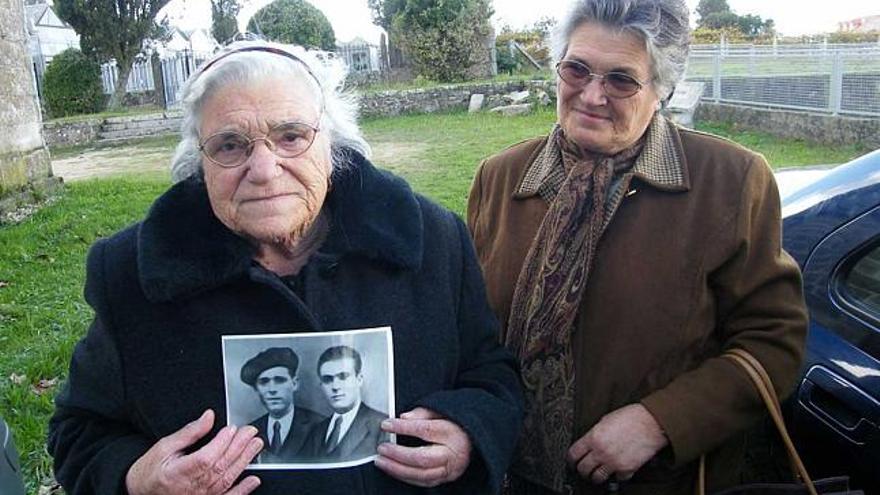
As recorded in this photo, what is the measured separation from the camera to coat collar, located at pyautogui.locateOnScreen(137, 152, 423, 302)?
172 centimetres

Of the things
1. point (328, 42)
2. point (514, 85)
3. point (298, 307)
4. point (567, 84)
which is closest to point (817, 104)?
point (514, 85)

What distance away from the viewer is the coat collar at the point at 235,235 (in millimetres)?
1721

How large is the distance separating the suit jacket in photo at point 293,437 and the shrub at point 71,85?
23.7 metres

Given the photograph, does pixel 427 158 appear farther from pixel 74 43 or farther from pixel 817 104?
pixel 74 43

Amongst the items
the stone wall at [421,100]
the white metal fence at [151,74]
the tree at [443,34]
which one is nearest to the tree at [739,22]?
the tree at [443,34]

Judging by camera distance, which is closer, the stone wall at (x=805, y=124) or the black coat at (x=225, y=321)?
the black coat at (x=225, y=321)

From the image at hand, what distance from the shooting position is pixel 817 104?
37.7ft

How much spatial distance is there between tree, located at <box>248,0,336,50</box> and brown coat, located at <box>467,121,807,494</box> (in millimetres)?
22262

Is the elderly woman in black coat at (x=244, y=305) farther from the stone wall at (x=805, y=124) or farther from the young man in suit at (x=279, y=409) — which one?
the stone wall at (x=805, y=124)

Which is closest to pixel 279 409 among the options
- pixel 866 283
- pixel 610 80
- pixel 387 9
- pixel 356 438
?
pixel 356 438

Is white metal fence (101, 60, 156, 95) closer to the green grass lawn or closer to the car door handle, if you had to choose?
the green grass lawn

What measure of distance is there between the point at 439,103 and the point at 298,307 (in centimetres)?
1780

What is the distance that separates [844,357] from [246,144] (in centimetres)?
162

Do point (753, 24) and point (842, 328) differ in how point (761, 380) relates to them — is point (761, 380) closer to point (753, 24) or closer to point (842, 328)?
point (842, 328)
